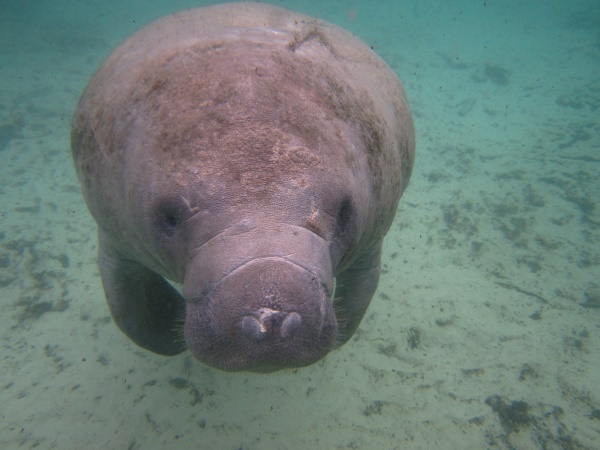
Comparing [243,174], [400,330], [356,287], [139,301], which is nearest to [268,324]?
[243,174]

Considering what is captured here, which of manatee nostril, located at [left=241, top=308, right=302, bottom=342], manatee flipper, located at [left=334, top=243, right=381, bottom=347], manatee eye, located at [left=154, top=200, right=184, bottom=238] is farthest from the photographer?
manatee flipper, located at [left=334, top=243, right=381, bottom=347]

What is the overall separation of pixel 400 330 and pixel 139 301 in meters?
3.29

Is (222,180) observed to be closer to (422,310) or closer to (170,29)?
(170,29)

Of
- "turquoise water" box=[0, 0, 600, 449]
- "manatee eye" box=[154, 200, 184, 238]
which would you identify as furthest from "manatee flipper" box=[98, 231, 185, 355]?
"manatee eye" box=[154, 200, 184, 238]

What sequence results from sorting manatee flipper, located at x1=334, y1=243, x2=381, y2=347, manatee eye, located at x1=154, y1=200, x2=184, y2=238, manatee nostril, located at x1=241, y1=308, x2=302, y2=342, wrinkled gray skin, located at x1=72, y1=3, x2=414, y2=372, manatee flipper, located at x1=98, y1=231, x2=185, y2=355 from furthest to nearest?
manatee flipper, located at x1=334, y1=243, x2=381, y2=347 → manatee flipper, located at x1=98, y1=231, x2=185, y2=355 → manatee eye, located at x1=154, y1=200, x2=184, y2=238 → wrinkled gray skin, located at x1=72, y1=3, x2=414, y2=372 → manatee nostril, located at x1=241, y1=308, x2=302, y2=342

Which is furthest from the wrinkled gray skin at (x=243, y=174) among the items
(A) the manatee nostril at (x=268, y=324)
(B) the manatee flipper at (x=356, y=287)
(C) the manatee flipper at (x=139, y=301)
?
(B) the manatee flipper at (x=356, y=287)

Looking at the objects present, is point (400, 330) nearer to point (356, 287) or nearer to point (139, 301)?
point (356, 287)

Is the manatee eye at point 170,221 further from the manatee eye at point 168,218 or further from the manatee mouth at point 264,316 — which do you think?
the manatee mouth at point 264,316

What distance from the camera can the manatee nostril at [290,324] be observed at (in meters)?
1.57

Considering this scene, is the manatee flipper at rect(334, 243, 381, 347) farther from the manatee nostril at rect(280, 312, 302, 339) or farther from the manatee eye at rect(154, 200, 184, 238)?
the manatee nostril at rect(280, 312, 302, 339)

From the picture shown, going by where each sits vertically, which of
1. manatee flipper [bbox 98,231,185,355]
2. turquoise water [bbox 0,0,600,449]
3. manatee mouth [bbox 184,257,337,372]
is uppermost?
manatee mouth [bbox 184,257,337,372]

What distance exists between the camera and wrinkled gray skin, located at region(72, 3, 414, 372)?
5.45 feet

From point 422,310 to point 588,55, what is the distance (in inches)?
839

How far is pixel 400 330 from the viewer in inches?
208
